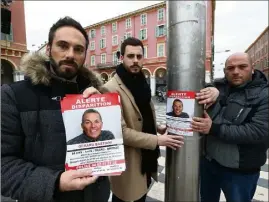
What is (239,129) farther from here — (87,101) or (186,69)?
(87,101)

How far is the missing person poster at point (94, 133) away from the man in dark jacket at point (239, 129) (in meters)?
0.76

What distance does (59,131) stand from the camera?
3.28ft

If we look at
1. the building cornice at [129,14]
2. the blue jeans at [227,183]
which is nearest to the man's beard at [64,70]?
the blue jeans at [227,183]

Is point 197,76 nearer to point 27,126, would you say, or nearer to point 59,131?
point 59,131

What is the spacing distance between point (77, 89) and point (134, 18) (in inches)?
1200

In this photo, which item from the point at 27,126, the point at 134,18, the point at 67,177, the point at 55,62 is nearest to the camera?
the point at 67,177

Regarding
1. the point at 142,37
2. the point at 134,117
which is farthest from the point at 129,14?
the point at 134,117

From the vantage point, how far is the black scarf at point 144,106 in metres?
1.67

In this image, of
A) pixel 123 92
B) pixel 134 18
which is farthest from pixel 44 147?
pixel 134 18

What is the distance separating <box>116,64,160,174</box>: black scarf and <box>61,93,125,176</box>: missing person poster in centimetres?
76

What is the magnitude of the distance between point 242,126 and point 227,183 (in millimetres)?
525

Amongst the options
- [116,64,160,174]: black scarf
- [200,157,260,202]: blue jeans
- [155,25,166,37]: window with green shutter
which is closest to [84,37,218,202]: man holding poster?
[116,64,160,174]: black scarf

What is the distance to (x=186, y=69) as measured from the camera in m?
1.03

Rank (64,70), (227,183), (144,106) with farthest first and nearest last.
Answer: (144,106)
(227,183)
(64,70)
